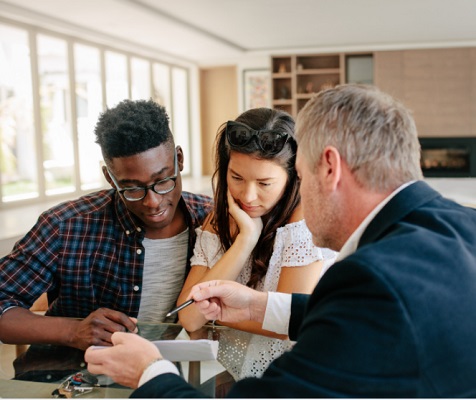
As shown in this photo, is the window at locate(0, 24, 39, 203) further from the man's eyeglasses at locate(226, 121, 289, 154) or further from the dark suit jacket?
the dark suit jacket

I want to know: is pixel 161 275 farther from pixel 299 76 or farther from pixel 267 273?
pixel 299 76

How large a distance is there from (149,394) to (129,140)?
3.15 feet

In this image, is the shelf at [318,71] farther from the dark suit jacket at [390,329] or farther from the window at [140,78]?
the dark suit jacket at [390,329]

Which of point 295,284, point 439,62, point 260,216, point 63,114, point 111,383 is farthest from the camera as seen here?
point 439,62

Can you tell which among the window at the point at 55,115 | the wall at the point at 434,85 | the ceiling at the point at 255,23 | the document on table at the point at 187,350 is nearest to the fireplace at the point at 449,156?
the wall at the point at 434,85

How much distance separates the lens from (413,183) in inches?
41.2

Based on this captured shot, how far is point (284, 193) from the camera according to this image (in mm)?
1831

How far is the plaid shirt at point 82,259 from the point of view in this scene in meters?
1.87

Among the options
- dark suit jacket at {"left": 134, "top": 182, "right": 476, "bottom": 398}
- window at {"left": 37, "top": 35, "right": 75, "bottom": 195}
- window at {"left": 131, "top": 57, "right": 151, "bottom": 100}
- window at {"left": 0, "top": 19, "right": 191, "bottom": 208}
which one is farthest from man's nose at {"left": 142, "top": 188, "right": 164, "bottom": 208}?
window at {"left": 131, "top": 57, "right": 151, "bottom": 100}

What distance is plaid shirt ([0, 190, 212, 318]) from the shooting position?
1.87m

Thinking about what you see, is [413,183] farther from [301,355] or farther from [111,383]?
[111,383]

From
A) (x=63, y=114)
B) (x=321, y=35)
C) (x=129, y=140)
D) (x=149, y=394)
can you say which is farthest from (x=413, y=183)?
(x=321, y=35)

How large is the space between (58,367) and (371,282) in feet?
3.55

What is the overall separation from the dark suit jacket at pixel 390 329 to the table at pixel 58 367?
1.58ft
